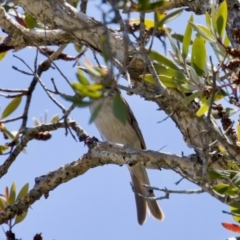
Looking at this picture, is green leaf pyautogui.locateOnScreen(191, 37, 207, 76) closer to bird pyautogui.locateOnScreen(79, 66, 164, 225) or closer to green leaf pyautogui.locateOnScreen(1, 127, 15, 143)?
green leaf pyautogui.locateOnScreen(1, 127, 15, 143)

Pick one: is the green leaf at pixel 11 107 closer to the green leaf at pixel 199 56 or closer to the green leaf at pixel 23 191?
the green leaf at pixel 23 191

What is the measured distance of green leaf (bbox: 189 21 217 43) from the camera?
2719 millimetres

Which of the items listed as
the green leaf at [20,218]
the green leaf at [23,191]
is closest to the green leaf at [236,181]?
the green leaf at [20,218]

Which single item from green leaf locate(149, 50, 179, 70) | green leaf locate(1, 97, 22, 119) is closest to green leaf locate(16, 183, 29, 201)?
green leaf locate(1, 97, 22, 119)

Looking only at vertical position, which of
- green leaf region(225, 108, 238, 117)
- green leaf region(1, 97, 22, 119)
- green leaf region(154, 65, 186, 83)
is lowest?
green leaf region(225, 108, 238, 117)

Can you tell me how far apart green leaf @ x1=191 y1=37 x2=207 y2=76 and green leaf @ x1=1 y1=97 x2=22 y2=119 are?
1.83m

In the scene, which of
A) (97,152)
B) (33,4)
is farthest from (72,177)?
(33,4)

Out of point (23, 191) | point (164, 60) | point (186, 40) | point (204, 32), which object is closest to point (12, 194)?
point (23, 191)

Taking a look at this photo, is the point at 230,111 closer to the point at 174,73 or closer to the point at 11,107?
the point at 174,73

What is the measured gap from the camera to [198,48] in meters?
2.75

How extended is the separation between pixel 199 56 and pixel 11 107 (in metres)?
1.87

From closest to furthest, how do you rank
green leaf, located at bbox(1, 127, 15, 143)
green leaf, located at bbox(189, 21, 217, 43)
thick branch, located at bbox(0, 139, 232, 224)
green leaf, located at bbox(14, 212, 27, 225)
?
green leaf, located at bbox(189, 21, 217, 43)
thick branch, located at bbox(0, 139, 232, 224)
green leaf, located at bbox(14, 212, 27, 225)
green leaf, located at bbox(1, 127, 15, 143)

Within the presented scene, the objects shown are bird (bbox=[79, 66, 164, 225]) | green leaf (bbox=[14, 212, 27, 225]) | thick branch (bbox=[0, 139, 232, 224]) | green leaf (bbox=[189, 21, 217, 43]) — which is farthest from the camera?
bird (bbox=[79, 66, 164, 225])

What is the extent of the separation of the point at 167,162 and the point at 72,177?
0.68m
